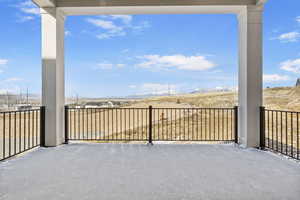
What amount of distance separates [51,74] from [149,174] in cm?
297

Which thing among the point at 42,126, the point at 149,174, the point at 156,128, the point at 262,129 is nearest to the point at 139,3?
the point at 42,126

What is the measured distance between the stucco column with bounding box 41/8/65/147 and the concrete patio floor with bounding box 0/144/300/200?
491 mm

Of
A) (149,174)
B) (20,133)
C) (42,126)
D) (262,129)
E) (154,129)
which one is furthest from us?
(154,129)

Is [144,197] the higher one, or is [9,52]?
[9,52]

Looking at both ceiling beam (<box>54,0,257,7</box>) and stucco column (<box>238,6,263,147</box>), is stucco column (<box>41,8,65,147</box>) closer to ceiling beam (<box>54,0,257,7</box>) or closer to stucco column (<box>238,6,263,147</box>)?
ceiling beam (<box>54,0,257,7</box>)

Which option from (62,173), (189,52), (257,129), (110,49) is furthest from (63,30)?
(110,49)

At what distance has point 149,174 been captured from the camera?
264 centimetres

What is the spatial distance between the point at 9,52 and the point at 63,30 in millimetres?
19616

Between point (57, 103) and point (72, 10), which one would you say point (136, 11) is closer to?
point (72, 10)

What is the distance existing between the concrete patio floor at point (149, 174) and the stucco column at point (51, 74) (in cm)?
49

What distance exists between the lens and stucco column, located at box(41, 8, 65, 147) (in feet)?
13.9

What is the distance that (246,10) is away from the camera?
13.6 feet

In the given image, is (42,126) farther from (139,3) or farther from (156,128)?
(156,128)

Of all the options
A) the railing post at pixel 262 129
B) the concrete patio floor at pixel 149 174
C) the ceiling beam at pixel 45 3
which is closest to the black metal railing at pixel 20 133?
the concrete patio floor at pixel 149 174
